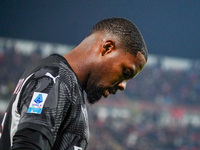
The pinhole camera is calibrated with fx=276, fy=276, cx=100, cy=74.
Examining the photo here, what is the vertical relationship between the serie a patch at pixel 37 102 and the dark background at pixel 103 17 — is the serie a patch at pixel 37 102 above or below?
below

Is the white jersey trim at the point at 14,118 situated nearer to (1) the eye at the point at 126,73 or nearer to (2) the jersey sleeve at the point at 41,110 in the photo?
(2) the jersey sleeve at the point at 41,110

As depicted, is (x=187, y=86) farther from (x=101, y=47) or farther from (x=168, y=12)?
(x=101, y=47)

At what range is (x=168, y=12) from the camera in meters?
15.9

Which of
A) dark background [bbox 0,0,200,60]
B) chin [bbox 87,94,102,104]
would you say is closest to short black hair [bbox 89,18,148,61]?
chin [bbox 87,94,102,104]

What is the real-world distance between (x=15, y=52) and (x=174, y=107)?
8640mm

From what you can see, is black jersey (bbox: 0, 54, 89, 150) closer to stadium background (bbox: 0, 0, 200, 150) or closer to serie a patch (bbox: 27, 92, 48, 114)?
serie a patch (bbox: 27, 92, 48, 114)

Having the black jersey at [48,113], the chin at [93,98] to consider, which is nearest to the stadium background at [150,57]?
the chin at [93,98]

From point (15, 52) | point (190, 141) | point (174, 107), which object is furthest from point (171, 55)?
point (15, 52)

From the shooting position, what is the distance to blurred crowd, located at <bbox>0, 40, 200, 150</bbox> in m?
12.3

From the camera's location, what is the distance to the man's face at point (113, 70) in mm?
1376

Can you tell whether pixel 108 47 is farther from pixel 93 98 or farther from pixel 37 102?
pixel 37 102

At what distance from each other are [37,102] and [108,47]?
19.8 inches

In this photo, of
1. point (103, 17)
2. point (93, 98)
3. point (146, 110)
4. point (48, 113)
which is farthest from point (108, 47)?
point (103, 17)

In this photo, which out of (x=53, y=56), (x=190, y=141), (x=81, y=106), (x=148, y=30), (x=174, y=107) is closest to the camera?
(x=81, y=106)
